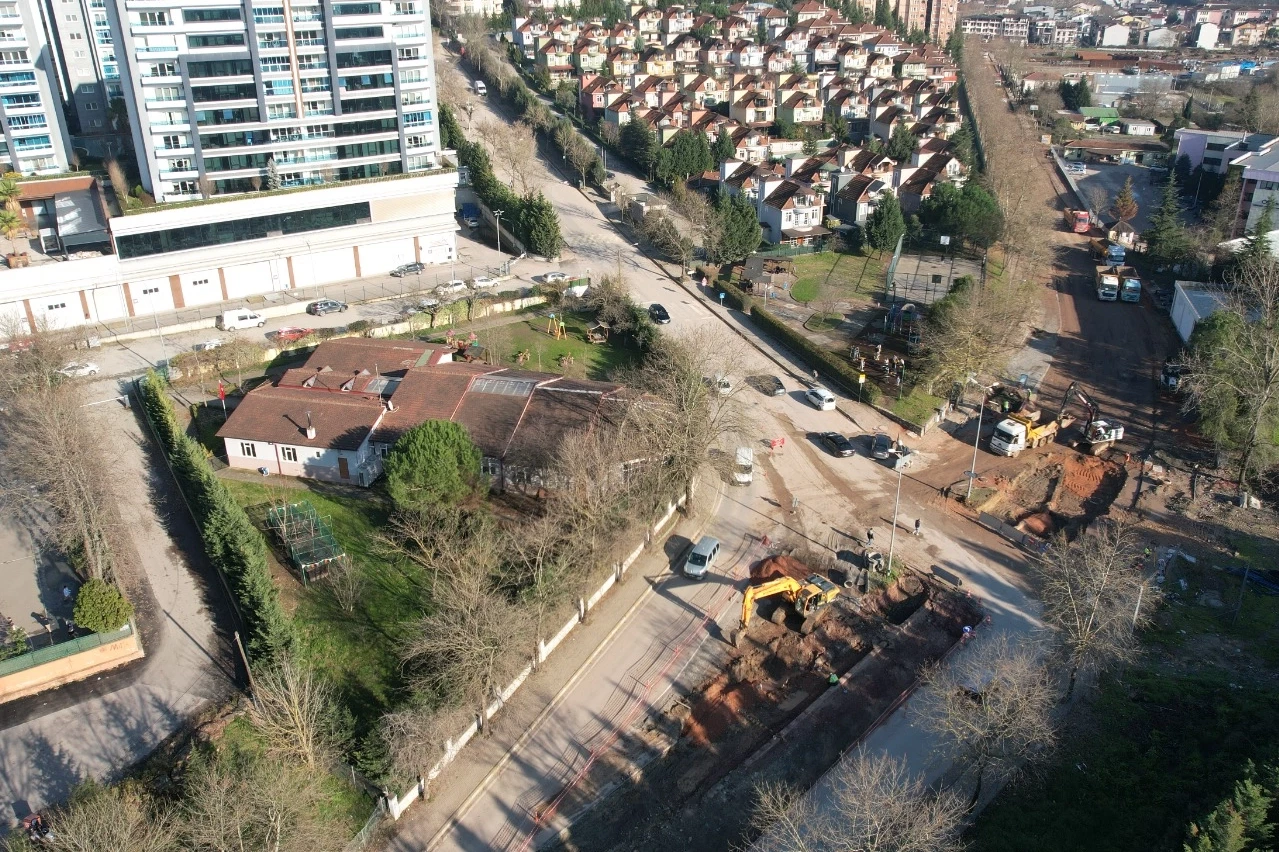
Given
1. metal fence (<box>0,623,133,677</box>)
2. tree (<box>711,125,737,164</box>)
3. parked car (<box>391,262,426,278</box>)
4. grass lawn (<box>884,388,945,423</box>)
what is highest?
tree (<box>711,125,737,164</box>)

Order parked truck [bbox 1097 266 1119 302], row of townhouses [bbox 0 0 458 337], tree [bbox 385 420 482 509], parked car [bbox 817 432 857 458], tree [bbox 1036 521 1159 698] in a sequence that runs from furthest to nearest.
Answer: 1. parked truck [bbox 1097 266 1119 302]
2. row of townhouses [bbox 0 0 458 337]
3. parked car [bbox 817 432 857 458]
4. tree [bbox 385 420 482 509]
5. tree [bbox 1036 521 1159 698]

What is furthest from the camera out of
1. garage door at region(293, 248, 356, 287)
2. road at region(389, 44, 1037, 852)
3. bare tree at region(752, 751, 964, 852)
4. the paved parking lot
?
the paved parking lot

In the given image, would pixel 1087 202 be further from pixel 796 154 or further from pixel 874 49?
pixel 874 49

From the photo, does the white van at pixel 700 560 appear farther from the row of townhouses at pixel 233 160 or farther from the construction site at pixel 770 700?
the row of townhouses at pixel 233 160

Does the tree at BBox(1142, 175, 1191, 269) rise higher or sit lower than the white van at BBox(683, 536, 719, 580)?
higher

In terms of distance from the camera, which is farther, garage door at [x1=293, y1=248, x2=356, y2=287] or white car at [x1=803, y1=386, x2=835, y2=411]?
garage door at [x1=293, y1=248, x2=356, y2=287]

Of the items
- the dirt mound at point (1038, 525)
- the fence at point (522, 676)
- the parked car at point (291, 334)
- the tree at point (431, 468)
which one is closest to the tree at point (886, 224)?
the dirt mound at point (1038, 525)

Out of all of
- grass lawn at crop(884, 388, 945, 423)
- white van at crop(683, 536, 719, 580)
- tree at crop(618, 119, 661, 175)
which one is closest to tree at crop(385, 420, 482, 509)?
white van at crop(683, 536, 719, 580)

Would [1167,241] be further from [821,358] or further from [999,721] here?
[999,721]

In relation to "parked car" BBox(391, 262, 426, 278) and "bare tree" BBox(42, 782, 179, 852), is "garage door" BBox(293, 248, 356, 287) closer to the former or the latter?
"parked car" BBox(391, 262, 426, 278)
